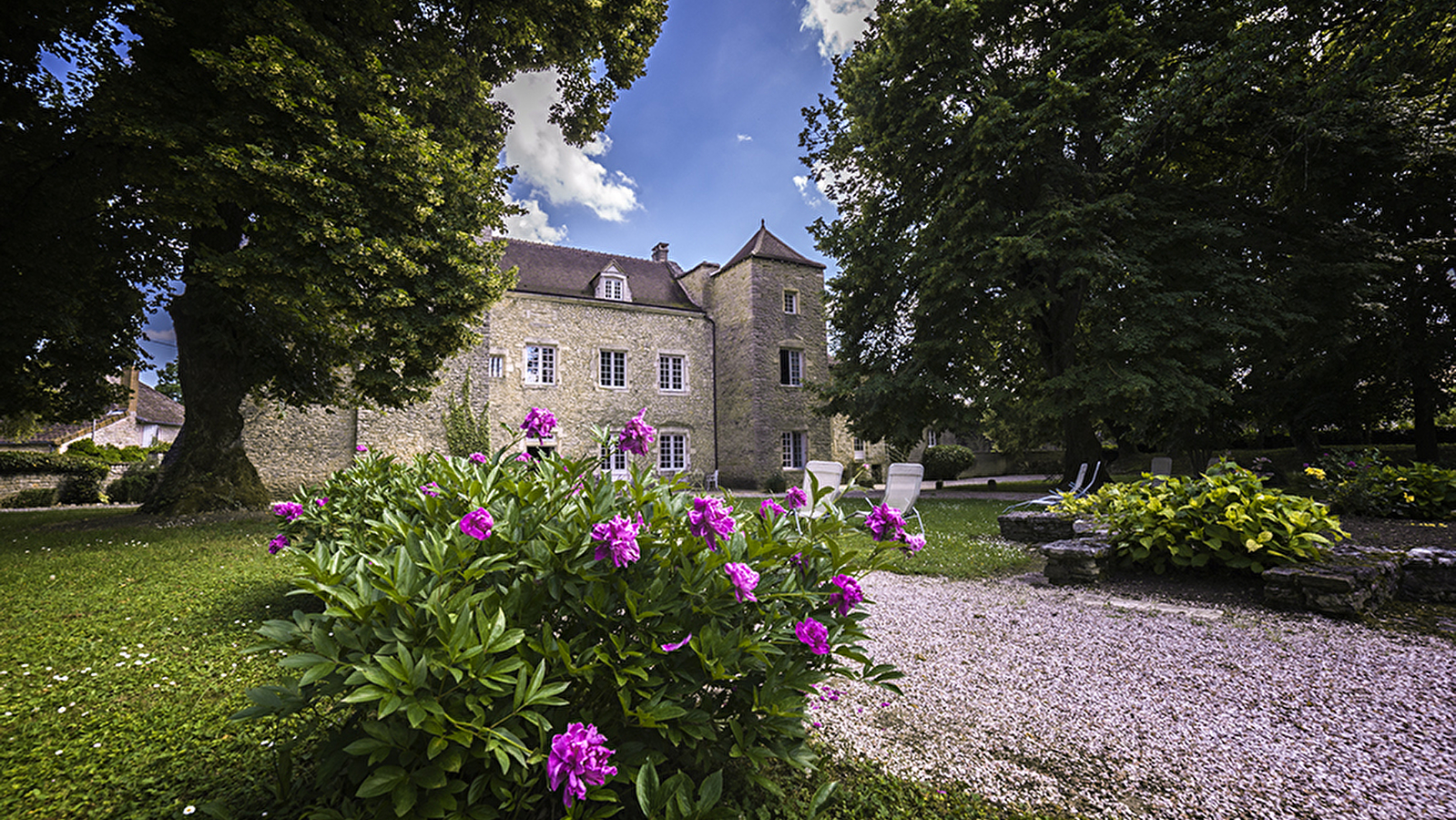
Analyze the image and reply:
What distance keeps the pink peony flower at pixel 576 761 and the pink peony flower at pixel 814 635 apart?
0.62 m

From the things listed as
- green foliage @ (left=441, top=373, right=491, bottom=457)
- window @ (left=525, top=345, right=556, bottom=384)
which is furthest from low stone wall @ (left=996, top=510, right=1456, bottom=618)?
window @ (left=525, top=345, right=556, bottom=384)

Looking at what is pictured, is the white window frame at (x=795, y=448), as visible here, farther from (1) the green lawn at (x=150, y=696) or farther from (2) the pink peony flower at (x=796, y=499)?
(2) the pink peony flower at (x=796, y=499)

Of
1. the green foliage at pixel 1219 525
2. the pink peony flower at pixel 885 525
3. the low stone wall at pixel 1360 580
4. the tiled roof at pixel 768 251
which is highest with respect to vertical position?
the tiled roof at pixel 768 251

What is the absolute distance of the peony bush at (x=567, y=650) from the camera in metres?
1.27

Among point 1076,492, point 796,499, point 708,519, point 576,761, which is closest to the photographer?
point 576,761

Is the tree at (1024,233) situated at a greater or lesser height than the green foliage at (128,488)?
greater

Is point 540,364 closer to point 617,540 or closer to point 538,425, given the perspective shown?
point 538,425

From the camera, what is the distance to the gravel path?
2.09 metres

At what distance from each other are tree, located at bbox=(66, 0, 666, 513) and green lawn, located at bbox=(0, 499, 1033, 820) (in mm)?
3868

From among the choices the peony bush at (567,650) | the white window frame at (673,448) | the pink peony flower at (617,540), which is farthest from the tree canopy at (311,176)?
the white window frame at (673,448)

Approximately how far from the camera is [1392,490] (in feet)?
22.6

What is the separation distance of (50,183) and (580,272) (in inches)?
580

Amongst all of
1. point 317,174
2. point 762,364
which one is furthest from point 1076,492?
point 762,364

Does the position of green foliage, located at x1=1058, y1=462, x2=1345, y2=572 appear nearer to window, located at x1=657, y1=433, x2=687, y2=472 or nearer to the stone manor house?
the stone manor house
